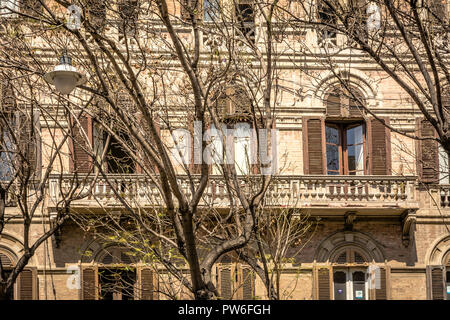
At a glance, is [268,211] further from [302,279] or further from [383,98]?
[383,98]

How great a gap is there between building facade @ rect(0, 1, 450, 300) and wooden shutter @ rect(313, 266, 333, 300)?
0.02 m

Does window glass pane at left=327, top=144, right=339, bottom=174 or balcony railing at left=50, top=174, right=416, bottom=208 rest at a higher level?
window glass pane at left=327, top=144, right=339, bottom=174

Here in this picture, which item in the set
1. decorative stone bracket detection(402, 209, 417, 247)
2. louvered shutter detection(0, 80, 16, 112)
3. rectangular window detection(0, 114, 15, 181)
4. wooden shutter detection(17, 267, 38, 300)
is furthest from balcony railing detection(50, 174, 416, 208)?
louvered shutter detection(0, 80, 16, 112)

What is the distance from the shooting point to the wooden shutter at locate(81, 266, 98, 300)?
2244 cm

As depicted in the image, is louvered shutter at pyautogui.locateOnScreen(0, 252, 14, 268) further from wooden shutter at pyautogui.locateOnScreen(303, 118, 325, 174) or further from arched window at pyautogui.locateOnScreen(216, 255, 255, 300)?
wooden shutter at pyautogui.locateOnScreen(303, 118, 325, 174)

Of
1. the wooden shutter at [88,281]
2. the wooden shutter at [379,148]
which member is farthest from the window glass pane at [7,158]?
the wooden shutter at [379,148]

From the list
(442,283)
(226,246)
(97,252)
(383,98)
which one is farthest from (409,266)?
(226,246)

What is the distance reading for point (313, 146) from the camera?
78.7ft

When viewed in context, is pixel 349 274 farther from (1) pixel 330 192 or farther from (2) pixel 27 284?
(2) pixel 27 284

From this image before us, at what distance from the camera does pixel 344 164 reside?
24312mm

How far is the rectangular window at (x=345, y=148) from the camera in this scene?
79.5 feet

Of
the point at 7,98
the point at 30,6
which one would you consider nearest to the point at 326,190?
the point at 7,98

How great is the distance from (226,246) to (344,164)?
473 inches

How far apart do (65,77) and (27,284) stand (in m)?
10.8
